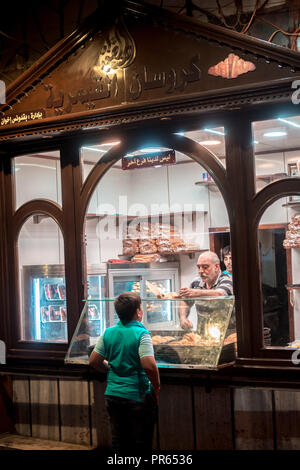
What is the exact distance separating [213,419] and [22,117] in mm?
3682

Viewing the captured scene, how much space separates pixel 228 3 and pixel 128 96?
161 cm

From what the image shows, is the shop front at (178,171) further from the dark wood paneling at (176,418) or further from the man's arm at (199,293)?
the man's arm at (199,293)

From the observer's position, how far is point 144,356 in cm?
468

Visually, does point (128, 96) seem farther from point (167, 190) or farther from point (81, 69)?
point (167, 190)

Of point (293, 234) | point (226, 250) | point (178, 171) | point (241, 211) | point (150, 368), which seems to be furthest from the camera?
point (226, 250)

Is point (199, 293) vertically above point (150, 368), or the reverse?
point (199, 293)

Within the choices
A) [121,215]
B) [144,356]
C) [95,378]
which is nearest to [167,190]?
[121,215]

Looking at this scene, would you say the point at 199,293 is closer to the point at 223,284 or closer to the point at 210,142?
the point at 223,284

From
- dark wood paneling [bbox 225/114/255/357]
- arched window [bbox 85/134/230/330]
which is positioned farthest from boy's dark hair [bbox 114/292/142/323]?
arched window [bbox 85/134/230/330]

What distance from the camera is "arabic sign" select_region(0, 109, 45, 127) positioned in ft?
20.6

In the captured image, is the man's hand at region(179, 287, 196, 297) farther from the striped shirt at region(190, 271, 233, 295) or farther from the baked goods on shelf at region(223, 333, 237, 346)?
the baked goods on shelf at region(223, 333, 237, 346)

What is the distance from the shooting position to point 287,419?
17.4ft

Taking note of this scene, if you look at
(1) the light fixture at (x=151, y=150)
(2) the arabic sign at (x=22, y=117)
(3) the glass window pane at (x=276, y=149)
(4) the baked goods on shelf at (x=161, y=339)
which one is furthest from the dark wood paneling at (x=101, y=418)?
(2) the arabic sign at (x=22, y=117)

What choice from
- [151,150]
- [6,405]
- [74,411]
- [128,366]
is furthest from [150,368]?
[6,405]
